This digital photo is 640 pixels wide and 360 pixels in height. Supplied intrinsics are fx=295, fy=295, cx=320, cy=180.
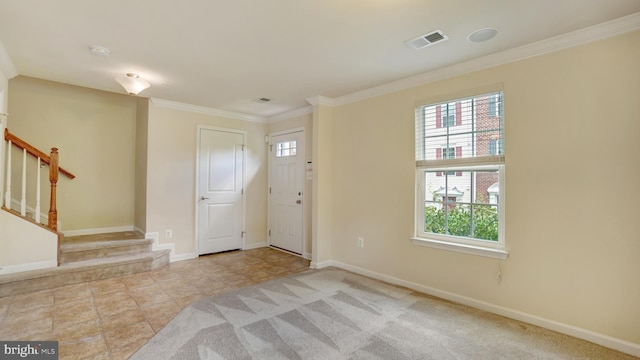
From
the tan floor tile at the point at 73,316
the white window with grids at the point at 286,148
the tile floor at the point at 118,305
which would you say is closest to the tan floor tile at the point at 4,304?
the tile floor at the point at 118,305

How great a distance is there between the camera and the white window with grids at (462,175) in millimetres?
2826

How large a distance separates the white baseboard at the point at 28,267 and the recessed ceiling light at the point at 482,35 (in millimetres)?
4999

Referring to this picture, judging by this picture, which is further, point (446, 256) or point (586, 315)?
point (446, 256)

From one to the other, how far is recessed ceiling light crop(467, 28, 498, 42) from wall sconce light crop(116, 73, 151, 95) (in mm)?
3458

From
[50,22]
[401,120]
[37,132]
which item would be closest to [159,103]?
[37,132]

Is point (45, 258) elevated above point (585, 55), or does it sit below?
below

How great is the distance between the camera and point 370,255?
12.6 feet

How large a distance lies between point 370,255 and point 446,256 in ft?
3.31

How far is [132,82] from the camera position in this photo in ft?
11.1

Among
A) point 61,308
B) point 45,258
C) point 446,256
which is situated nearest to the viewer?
point 61,308

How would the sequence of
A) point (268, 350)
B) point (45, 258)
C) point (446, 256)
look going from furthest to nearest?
1. point (45, 258)
2. point (446, 256)
3. point (268, 350)

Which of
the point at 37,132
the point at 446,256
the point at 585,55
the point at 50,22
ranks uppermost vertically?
the point at 50,22

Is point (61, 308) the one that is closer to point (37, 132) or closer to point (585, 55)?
point (37, 132)

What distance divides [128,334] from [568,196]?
3.73m
